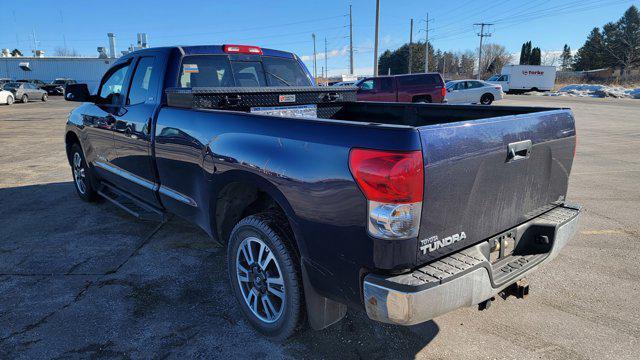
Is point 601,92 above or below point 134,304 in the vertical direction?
above

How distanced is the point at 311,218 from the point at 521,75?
5092 centimetres

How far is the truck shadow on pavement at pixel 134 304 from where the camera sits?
2783mm

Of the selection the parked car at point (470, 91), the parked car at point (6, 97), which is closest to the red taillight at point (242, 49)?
the parked car at point (470, 91)

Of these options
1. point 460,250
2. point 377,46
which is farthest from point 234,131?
point 377,46

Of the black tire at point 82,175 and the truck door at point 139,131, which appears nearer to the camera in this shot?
the truck door at point 139,131

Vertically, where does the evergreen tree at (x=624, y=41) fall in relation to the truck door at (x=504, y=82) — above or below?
above

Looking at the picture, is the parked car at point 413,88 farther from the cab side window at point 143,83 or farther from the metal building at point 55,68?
the metal building at point 55,68

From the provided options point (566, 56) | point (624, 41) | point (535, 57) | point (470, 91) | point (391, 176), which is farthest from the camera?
point (566, 56)

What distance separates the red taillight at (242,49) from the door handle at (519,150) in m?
3.07

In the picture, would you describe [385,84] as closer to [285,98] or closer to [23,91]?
[285,98]

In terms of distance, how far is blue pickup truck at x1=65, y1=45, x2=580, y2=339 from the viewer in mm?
2016

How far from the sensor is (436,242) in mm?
2160

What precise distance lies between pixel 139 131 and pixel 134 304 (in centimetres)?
159

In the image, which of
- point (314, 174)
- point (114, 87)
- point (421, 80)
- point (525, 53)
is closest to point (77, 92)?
point (114, 87)
